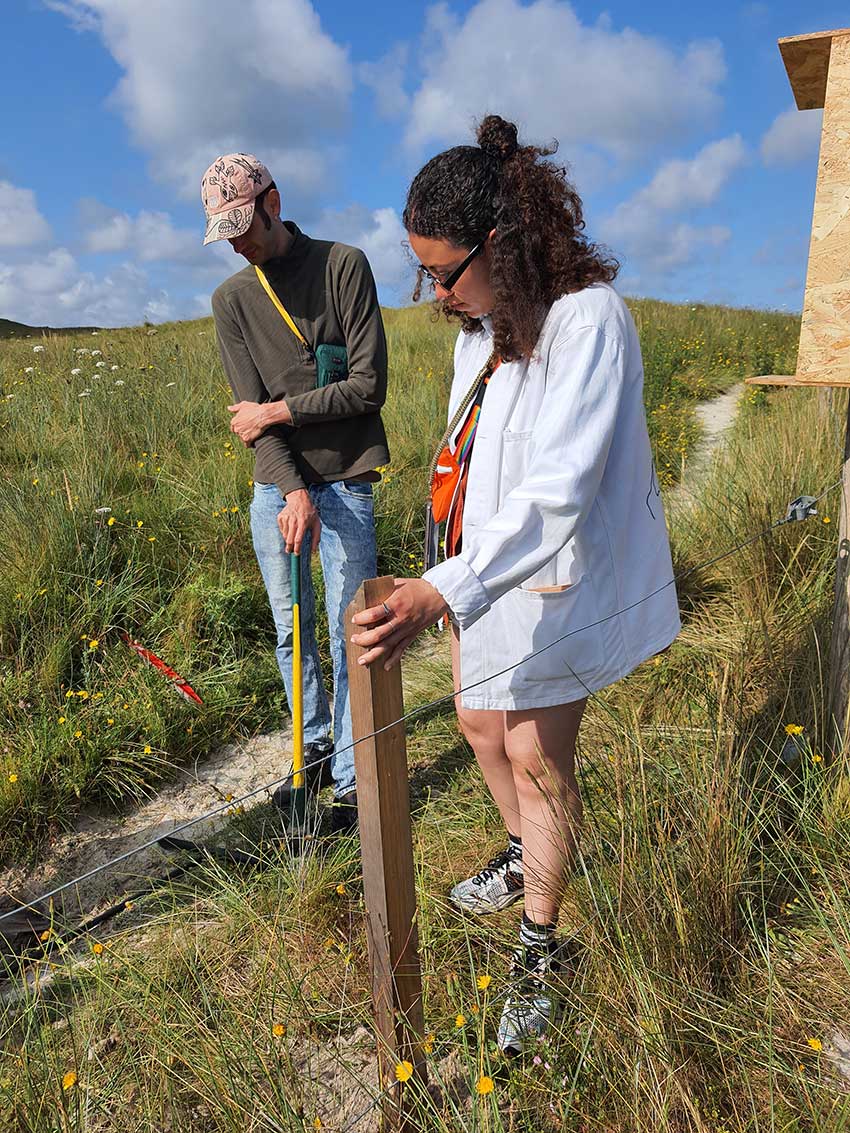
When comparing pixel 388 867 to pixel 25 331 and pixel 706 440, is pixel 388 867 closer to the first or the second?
pixel 706 440

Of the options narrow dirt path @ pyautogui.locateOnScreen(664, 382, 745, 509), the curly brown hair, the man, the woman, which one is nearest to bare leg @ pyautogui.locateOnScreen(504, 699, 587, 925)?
the woman

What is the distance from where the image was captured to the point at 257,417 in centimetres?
296

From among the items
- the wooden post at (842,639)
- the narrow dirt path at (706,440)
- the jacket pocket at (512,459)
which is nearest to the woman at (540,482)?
the jacket pocket at (512,459)

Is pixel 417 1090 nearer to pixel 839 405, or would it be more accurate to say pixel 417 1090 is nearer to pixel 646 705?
pixel 646 705

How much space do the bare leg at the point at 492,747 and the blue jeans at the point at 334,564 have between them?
87 cm

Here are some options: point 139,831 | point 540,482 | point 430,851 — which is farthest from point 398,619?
point 139,831

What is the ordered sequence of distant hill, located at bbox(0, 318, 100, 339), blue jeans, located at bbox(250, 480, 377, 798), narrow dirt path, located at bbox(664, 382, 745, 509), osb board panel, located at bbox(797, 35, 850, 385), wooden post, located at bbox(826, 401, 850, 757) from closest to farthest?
osb board panel, located at bbox(797, 35, 850, 385) < wooden post, located at bbox(826, 401, 850, 757) < blue jeans, located at bbox(250, 480, 377, 798) < narrow dirt path, located at bbox(664, 382, 745, 509) < distant hill, located at bbox(0, 318, 100, 339)

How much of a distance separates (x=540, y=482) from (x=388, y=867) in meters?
0.77

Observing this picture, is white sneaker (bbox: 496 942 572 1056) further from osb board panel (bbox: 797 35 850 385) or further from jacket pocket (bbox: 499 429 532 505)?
osb board panel (bbox: 797 35 850 385)

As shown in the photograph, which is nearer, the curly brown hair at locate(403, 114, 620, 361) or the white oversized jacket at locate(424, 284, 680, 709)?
the white oversized jacket at locate(424, 284, 680, 709)

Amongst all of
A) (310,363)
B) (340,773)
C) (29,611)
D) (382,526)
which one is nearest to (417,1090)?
(340,773)

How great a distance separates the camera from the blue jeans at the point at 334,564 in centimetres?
309

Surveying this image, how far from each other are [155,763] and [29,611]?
1040mm

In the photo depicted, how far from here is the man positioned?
293 centimetres
